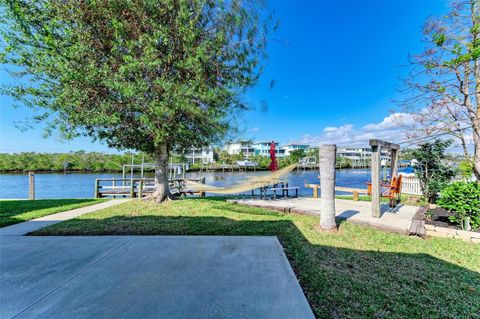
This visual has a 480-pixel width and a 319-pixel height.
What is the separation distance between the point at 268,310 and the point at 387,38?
984cm

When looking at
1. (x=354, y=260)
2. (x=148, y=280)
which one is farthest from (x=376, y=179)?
(x=148, y=280)

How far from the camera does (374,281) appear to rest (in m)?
2.14

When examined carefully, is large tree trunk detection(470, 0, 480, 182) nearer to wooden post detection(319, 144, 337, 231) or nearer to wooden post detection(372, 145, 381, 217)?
wooden post detection(372, 145, 381, 217)

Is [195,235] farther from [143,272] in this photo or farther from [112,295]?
[112,295]

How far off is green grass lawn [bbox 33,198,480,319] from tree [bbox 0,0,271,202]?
2214 millimetres

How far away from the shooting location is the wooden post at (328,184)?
12.3 feet

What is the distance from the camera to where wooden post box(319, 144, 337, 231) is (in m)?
3.76

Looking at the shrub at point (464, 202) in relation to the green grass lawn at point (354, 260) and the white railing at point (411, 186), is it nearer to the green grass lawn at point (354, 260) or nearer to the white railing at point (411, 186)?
the green grass lawn at point (354, 260)

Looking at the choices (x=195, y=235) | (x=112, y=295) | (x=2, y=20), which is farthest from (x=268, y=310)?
(x=2, y=20)

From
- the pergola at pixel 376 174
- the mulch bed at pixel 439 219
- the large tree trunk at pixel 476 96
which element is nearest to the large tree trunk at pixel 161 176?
the pergola at pixel 376 174

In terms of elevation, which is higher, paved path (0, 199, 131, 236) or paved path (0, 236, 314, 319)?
paved path (0, 236, 314, 319)

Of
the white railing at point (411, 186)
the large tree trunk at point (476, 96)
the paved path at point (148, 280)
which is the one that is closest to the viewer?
the paved path at point (148, 280)

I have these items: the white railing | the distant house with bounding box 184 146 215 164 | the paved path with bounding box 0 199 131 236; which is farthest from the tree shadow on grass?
the white railing

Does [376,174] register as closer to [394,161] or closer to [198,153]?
[394,161]
